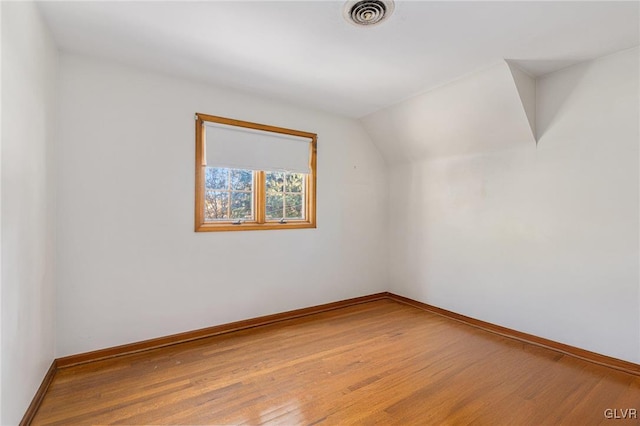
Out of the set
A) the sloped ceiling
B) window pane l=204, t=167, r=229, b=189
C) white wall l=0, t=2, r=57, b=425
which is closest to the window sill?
window pane l=204, t=167, r=229, b=189

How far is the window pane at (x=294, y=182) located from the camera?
365cm

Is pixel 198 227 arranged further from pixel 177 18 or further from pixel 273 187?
pixel 177 18

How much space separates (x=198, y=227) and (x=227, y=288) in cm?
68

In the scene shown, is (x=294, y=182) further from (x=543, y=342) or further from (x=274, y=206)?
(x=543, y=342)

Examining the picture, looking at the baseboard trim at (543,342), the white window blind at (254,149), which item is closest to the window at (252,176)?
the white window blind at (254,149)

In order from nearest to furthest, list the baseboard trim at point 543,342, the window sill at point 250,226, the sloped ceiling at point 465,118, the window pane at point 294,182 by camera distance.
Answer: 1. the baseboard trim at point 543,342
2. the sloped ceiling at point 465,118
3. the window sill at point 250,226
4. the window pane at point 294,182

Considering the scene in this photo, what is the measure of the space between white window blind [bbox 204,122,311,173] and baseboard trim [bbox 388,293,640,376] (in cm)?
236

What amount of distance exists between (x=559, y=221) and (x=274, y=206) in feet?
9.10

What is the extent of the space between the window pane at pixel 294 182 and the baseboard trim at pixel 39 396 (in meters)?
2.51

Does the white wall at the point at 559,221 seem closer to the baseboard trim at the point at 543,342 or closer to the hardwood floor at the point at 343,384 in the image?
the baseboard trim at the point at 543,342

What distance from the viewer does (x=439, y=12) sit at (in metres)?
1.93

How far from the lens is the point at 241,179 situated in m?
3.33

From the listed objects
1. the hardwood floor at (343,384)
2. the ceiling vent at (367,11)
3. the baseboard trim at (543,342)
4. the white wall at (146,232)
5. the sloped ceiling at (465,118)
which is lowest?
the hardwood floor at (343,384)

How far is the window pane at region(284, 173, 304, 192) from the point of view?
144 inches
